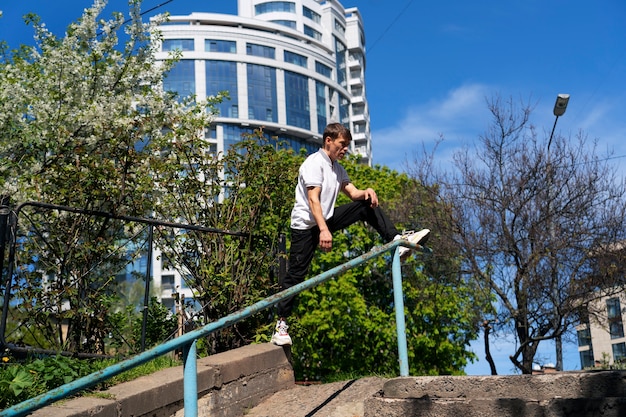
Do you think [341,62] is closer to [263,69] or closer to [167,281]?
[263,69]

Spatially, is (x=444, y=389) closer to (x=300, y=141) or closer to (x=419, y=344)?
(x=419, y=344)

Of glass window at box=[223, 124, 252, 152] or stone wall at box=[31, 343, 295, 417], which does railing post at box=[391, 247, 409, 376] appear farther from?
glass window at box=[223, 124, 252, 152]

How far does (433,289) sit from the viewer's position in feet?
57.4

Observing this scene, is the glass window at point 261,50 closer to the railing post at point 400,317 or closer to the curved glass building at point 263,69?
the curved glass building at point 263,69

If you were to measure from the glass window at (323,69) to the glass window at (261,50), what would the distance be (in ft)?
23.9

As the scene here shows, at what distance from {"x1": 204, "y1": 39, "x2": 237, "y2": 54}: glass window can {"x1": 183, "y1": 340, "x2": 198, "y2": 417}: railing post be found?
82626 millimetres

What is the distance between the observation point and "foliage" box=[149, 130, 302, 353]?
256 inches

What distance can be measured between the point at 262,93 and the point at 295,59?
7621 mm

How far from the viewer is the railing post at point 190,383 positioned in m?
3.06

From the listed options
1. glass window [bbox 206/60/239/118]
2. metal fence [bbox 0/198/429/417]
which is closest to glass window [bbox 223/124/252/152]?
glass window [bbox 206/60/239/118]

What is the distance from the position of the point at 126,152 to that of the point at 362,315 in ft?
30.8

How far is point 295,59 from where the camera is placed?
88312 millimetres

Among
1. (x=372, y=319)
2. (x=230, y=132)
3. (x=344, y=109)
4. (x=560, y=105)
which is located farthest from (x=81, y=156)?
(x=344, y=109)

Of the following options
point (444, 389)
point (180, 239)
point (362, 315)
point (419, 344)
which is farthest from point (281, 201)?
point (419, 344)
